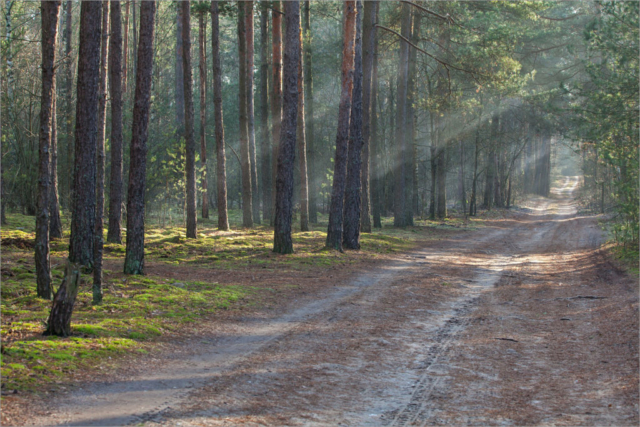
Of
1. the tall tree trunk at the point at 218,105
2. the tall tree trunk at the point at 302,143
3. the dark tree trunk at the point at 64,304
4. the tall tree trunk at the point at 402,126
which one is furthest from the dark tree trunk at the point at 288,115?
the tall tree trunk at the point at 402,126

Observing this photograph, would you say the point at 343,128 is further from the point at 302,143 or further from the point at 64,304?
the point at 64,304

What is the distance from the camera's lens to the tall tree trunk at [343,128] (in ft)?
52.2

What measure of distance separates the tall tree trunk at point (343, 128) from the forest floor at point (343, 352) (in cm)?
335

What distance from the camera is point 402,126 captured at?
25.2 meters

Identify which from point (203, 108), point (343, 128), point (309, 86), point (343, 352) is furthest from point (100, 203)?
point (309, 86)

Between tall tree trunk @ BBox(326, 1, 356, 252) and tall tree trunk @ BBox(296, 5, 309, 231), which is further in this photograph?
tall tree trunk @ BBox(296, 5, 309, 231)

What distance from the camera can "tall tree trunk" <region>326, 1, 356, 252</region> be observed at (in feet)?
52.2

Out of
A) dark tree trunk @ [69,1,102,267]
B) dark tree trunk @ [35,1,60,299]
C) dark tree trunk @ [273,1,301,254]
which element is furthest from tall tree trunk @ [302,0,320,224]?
dark tree trunk @ [35,1,60,299]

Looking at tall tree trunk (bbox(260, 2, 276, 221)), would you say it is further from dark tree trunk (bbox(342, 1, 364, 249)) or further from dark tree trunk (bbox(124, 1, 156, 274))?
dark tree trunk (bbox(124, 1, 156, 274))

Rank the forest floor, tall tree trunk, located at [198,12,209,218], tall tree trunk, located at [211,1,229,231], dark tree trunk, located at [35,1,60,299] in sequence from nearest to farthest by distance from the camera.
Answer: the forest floor → dark tree trunk, located at [35,1,60,299] → tall tree trunk, located at [211,1,229,231] → tall tree trunk, located at [198,12,209,218]

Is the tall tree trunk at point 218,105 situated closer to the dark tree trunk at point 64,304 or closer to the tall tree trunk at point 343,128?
the tall tree trunk at point 343,128

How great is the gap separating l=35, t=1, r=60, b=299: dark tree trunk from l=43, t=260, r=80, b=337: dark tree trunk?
139cm

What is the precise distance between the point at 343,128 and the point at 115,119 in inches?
251

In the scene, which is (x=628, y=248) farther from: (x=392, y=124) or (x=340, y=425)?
(x=392, y=124)
